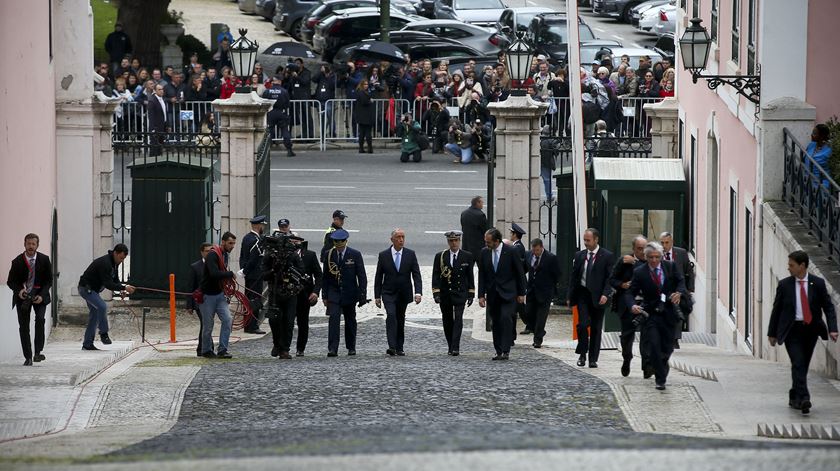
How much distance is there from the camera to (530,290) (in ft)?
74.7

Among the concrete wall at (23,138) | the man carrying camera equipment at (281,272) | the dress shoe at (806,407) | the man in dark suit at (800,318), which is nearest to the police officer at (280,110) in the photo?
the concrete wall at (23,138)

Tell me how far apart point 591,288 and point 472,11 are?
35290 millimetres

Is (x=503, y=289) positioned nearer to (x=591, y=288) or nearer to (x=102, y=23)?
(x=591, y=288)

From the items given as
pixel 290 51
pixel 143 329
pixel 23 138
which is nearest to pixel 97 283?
pixel 143 329

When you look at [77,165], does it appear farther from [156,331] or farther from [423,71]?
[423,71]

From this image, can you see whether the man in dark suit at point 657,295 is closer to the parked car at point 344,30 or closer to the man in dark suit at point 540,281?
the man in dark suit at point 540,281

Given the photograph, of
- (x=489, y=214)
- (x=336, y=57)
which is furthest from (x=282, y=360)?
(x=336, y=57)

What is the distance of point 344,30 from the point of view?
48.8 metres

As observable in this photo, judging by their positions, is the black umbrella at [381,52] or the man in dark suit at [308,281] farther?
the black umbrella at [381,52]

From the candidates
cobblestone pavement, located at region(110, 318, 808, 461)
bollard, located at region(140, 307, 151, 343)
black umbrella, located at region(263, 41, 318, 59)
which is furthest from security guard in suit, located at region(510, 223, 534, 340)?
black umbrella, located at region(263, 41, 318, 59)

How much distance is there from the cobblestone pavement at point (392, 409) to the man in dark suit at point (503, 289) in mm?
311

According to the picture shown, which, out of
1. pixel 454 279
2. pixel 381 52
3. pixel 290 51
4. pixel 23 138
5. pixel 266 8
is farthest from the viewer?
pixel 266 8

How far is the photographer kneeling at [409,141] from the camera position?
3825cm

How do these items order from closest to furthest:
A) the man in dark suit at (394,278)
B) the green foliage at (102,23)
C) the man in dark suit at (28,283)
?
the man in dark suit at (28,283)
the man in dark suit at (394,278)
the green foliage at (102,23)
